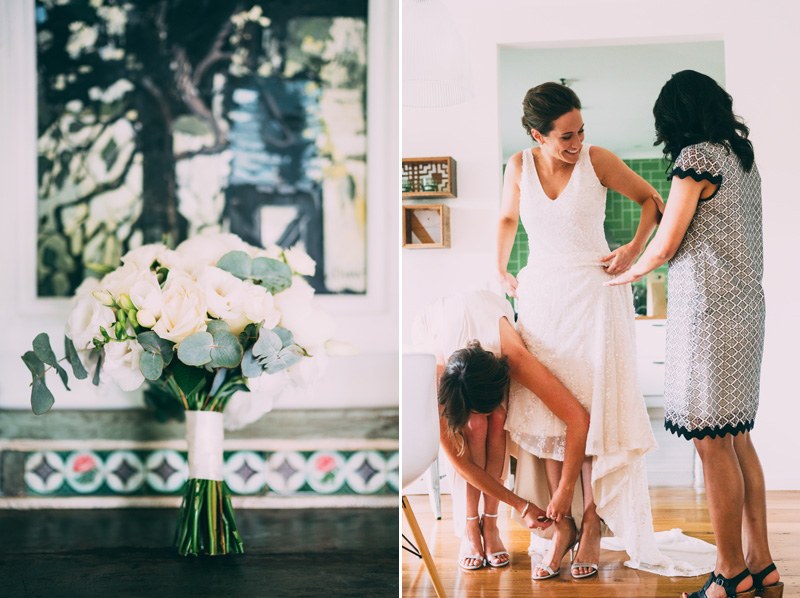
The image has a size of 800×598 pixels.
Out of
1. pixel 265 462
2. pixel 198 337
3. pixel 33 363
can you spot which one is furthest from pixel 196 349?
pixel 33 363

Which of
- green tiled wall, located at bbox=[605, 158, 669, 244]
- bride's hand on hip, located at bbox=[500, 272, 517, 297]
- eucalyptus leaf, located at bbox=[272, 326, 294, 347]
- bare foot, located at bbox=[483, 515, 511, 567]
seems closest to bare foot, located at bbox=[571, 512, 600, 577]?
bare foot, located at bbox=[483, 515, 511, 567]

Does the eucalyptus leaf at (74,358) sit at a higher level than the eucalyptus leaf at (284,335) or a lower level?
lower

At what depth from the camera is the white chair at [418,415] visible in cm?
169

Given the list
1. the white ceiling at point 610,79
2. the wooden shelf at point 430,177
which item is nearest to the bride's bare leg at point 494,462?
the wooden shelf at point 430,177

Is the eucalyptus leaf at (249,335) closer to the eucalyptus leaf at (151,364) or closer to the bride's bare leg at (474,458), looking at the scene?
the eucalyptus leaf at (151,364)

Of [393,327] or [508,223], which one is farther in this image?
[508,223]

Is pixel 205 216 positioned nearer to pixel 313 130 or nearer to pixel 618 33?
pixel 313 130

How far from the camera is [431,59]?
2.07 meters

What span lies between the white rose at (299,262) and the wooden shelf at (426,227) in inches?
48.0

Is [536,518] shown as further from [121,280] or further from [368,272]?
[121,280]

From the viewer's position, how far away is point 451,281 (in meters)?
2.47

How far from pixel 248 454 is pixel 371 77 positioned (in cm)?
67

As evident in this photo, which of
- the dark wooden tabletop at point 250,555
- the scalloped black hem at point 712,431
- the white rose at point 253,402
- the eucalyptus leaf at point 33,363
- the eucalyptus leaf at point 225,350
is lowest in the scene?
the dark wooden tabletop at point 250,555

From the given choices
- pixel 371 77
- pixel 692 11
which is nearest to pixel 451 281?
pixel 692 11
